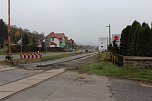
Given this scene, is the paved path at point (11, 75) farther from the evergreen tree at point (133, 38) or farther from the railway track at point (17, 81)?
the evergreen tree at point (133, 38)

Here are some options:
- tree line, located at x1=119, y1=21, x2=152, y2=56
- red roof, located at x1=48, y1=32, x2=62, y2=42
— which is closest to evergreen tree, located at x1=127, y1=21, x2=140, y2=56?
tree line, located at x1=119, y1=21, x2=152, y2=56

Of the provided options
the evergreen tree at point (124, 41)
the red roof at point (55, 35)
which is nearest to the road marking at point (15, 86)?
the evergreen tree at point (124, 41)

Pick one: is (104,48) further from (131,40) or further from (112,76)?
(112,76)

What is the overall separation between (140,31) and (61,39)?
136m

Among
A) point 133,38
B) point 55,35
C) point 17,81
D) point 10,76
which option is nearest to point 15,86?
point 17,81

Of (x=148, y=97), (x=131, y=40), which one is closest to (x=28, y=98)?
(x=148, y=97)

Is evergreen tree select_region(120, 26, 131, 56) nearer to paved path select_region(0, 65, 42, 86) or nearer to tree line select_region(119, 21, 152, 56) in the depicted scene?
tree line select_region(119, 21, 152, 56)

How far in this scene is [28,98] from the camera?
1020 cm

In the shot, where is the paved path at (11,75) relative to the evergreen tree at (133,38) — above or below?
below

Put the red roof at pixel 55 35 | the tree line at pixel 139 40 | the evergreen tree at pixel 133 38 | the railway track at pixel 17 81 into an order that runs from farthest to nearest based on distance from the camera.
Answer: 1. the red roof at pixel 55 35
2. the evergreen tree at pixel 133 38
3. the tree line at pixel 139 40
4. the railway track at pixel 17 81

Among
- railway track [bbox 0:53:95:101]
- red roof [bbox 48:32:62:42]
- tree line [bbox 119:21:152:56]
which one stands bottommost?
railway track [bbox 0:53:95:101]

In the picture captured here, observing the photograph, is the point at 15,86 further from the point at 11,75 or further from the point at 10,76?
the point at 11,75

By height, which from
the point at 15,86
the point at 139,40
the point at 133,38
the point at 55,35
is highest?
the point at 55,35

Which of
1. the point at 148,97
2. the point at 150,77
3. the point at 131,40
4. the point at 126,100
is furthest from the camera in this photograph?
the point at 131,40
